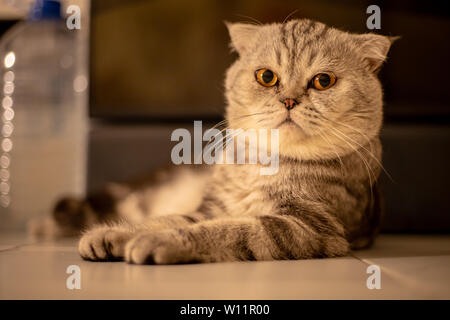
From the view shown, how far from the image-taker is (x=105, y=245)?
0.92 meters

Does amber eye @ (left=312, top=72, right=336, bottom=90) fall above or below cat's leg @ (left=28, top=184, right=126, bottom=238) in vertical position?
above

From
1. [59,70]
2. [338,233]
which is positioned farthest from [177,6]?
[338,233]

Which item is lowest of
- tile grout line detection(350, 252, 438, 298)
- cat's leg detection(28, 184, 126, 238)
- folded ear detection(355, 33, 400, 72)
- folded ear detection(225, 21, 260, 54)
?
tile grout line detection(350, 252, 438, 298)

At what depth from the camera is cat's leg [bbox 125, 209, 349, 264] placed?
833mm

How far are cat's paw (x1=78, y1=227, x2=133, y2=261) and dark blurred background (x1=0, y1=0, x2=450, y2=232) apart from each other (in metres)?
0.81

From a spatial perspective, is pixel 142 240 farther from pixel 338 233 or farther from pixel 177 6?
pixel 177 6

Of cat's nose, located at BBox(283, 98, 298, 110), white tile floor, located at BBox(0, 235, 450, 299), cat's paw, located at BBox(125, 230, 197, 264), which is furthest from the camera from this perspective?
cat's nose, located at BBox(283, 98, 298, 110)

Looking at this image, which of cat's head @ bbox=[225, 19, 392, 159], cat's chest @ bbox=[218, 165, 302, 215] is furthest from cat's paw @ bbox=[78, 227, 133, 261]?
cat's head @ bbox=[225, 19, 392, 159]

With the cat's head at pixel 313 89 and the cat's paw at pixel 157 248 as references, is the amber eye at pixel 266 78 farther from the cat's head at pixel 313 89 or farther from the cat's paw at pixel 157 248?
the cat's paw at pixel 157 248

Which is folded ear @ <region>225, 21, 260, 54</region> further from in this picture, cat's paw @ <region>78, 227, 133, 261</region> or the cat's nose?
cat's paw @ <region>78, 227, 133, 261</region>

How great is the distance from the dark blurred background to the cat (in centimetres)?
46

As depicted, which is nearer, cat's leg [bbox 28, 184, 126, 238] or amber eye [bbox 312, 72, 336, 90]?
Result: amber eye [bbox 312, 72, 336, 90]

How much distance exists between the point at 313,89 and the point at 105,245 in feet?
1.84

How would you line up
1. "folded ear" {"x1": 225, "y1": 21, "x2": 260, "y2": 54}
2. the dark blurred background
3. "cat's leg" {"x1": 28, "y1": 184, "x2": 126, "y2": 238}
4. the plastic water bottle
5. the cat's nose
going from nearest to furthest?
the cat's nose < "folded ear" {"x1": 225, "y1": 21, "x2": 260, "y2": 54} < "cat's leg" {"x1": 28, "y1": 184, "x2": 126, "y2": 238} < the dark blurred background < the plastic water bottle
